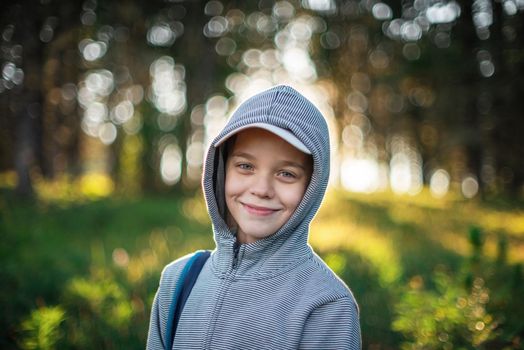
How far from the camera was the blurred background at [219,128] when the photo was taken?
12.5 feet

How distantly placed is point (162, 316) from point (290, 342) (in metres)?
0.70

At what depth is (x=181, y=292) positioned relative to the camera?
226 centimetres

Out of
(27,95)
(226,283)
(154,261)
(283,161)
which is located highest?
(27,95)

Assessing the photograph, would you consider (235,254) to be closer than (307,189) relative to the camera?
No

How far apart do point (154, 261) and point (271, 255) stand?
3.70m

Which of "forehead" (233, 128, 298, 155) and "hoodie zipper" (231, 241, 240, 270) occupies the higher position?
"forehead" (233, 128, 298, 155)

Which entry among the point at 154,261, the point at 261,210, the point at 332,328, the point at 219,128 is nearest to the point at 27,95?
the point at 154,261

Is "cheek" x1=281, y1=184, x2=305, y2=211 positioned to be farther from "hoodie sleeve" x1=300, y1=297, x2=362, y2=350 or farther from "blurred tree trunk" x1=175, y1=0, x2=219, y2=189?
"blurred tree trunk" x1=175, y1=0, x2=219, y2=189

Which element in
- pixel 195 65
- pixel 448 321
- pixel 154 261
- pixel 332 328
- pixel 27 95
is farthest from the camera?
pixel 195 65

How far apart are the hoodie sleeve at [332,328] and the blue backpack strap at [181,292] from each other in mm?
612

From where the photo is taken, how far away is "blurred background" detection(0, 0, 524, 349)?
382 cm

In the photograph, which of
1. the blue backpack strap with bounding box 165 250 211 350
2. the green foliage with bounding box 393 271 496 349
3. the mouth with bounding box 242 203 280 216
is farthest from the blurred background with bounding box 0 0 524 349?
the mouth with bounding box 242 203 280 216

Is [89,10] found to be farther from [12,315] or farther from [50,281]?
[12,315]

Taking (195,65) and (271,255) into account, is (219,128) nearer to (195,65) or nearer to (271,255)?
(271,255)
